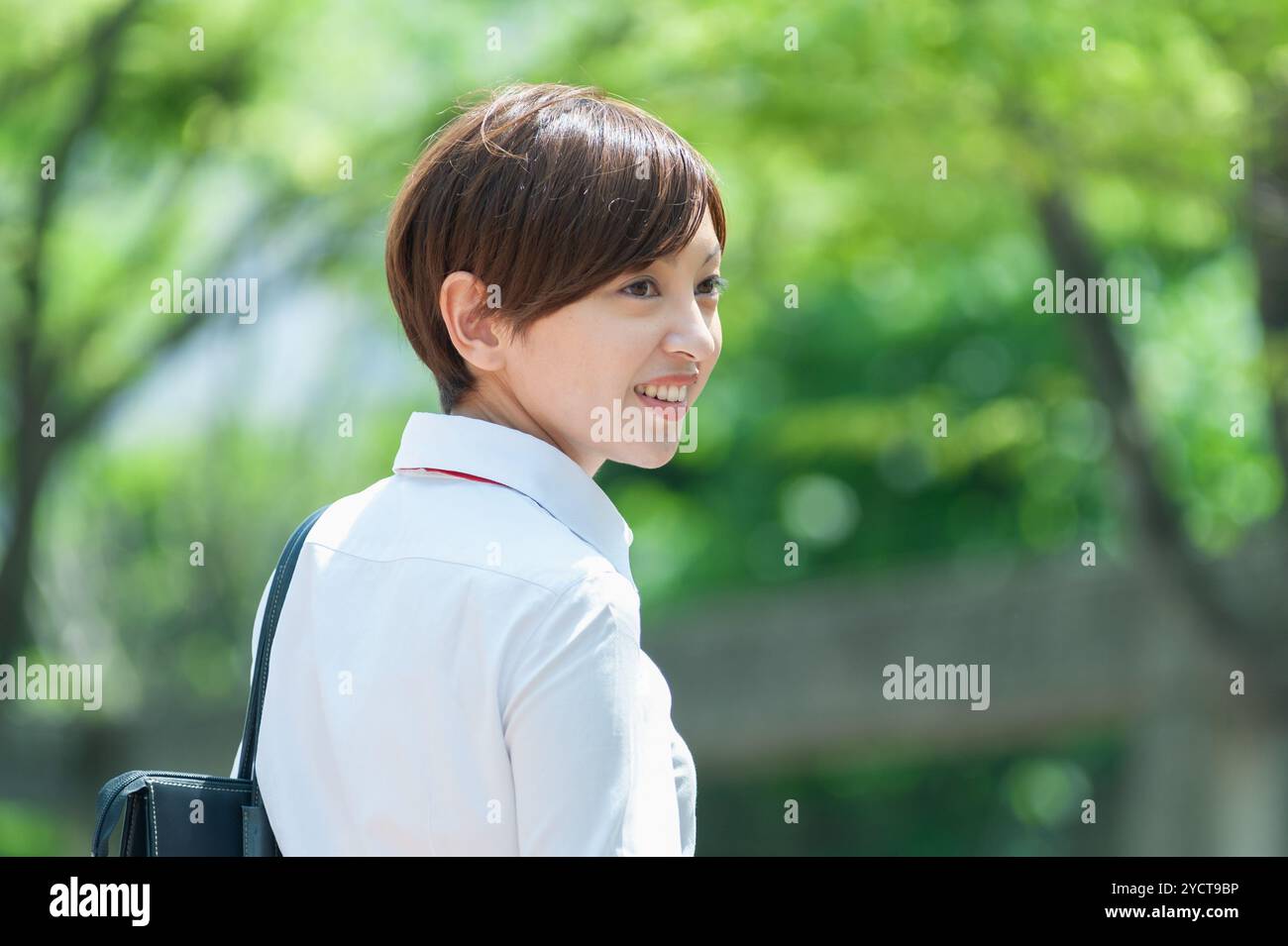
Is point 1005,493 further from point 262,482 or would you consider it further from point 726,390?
point 262,482

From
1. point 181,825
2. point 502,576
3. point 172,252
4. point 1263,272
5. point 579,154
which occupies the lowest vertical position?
point 181,825

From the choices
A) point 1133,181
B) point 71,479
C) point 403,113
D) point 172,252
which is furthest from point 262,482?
point 1133,181

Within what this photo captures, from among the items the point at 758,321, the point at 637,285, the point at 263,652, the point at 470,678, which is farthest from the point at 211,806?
the point at 758,321

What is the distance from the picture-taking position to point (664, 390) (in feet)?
4.89

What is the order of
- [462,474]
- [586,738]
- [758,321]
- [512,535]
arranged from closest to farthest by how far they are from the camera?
1. [586,738]
2. [512,535]
3. [462,474]
4. [758,321]

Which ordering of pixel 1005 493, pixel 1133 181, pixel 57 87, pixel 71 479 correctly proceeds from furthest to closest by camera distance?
pixel 1005 493, pixel 71 479, pixel 57 87, pixel 1133 181

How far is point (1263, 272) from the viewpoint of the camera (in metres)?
5.75

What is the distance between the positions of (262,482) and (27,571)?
265 centimetres

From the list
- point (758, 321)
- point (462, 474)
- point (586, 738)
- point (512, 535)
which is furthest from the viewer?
point (758, 321)

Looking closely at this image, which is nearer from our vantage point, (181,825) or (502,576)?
(502,576)

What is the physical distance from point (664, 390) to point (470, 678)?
1.24ft

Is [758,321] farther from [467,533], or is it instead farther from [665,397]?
[467,533]

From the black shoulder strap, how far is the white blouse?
0.01 meters

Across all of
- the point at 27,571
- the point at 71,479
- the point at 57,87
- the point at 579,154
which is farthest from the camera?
the point at 71,479
